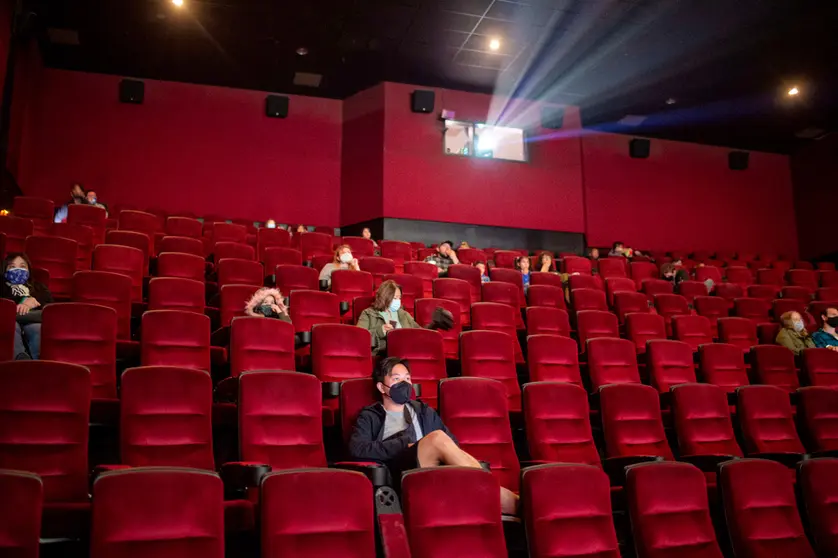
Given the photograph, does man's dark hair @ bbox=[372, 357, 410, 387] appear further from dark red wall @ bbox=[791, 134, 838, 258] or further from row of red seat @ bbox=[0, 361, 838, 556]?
dark red wall @ bbox=[791, 134, 838, 258]

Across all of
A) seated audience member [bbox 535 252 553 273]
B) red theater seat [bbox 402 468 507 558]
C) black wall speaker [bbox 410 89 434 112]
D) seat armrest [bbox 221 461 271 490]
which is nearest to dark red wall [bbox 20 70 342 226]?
black wall speaker [bbox 410 89 434 112]

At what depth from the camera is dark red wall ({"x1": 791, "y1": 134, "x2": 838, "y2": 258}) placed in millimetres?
6391

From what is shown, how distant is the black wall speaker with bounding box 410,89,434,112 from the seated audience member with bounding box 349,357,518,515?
407cm

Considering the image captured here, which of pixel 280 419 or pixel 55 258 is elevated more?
pixel 55 258

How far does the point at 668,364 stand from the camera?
102 inches

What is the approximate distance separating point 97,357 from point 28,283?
657mm

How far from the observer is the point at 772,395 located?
2.31 metres

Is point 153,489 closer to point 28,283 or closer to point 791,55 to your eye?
point 28,283

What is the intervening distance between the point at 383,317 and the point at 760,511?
1.40 m

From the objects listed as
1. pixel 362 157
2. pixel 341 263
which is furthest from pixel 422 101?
pixel 341 263

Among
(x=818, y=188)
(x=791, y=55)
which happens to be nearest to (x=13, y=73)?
(x=791, y=55)

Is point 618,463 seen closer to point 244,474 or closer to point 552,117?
point 244,474

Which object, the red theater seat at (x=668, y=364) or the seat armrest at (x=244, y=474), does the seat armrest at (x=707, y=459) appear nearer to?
the red theater seat at (x=668, y=364)

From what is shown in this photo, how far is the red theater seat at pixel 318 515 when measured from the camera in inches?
45.8
